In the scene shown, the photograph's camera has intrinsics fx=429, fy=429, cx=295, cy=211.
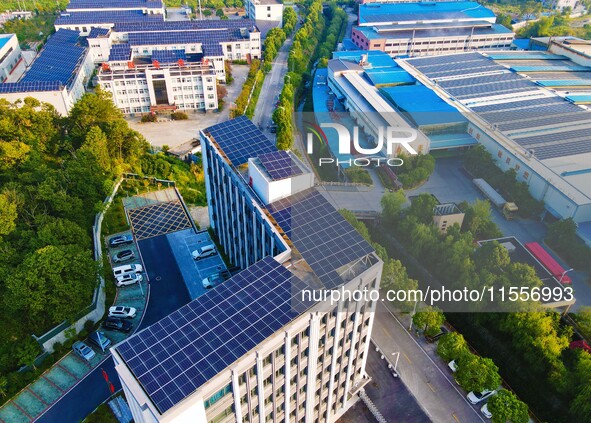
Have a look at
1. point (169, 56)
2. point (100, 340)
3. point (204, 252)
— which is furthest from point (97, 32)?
point (100, 340)

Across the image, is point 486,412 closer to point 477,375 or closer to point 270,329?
point 477,375

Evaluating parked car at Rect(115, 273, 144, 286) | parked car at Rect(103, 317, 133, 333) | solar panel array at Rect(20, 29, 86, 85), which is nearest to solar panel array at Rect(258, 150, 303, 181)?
parked car at Rect(115, 273, 144, 286)

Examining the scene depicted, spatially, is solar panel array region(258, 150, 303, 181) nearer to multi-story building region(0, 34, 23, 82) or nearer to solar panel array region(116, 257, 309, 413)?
solar panel array region(116, 257, 309, 413)

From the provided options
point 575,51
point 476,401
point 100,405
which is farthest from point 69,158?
point 575,51

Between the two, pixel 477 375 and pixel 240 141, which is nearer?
pixel 477 375

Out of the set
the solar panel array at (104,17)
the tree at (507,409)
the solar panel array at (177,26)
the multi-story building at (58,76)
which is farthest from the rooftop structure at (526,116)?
the solar panel array at (104,17)
